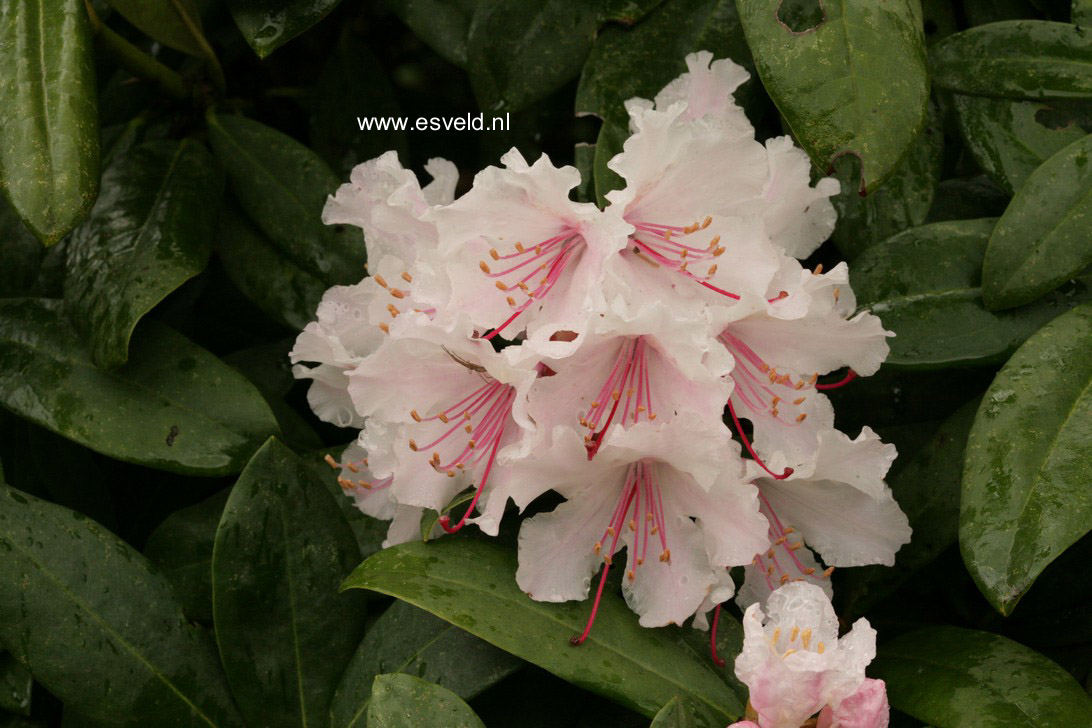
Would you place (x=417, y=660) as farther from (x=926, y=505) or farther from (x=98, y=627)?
(x=926, y=505)

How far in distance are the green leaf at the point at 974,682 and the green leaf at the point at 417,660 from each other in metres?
0.37

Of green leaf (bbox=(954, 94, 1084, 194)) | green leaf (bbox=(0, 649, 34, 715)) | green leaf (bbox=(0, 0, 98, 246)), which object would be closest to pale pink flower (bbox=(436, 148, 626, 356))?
green leaf (bbox=(0, 0, 98, 246))

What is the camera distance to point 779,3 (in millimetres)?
1092

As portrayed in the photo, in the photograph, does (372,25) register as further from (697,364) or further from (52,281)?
(697,364)

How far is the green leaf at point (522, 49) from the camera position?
4.41 ft

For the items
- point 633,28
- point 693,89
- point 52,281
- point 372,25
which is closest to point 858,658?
point 693,89

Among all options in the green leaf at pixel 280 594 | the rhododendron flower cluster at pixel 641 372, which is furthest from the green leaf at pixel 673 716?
the green leaf at pixel 280 594

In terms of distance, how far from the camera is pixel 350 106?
5.39 ft

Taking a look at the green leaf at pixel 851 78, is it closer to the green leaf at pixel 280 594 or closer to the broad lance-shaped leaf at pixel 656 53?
the broad lance-shaped leaf at pixel 656 53

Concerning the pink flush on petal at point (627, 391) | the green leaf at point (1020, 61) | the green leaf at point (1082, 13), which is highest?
the green leaf at point (1082, 13)

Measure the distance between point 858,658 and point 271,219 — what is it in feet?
2.91

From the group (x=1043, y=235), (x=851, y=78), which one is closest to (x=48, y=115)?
(x=851, y=78)

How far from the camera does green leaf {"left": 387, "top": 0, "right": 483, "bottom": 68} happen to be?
1.43 m

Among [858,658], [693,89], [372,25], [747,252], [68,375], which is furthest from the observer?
[372,25]
